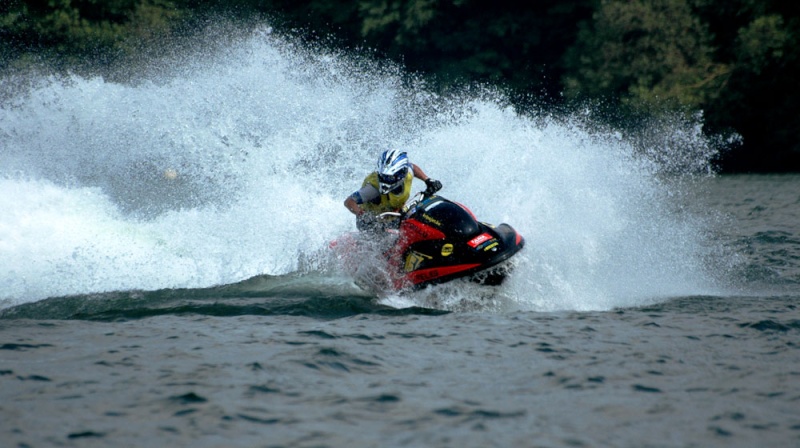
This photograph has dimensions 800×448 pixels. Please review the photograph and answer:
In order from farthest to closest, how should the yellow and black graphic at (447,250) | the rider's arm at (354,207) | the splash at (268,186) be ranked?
1. the splash at (268,186)
2. the rider's arm at (354,207)
3. the yellow and black graphic at (447,250)

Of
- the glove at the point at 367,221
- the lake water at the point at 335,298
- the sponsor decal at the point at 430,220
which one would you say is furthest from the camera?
the glove at the point at 367,221

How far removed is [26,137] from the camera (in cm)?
1717

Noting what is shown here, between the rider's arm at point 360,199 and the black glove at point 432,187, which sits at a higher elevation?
the black glove at point 432,187

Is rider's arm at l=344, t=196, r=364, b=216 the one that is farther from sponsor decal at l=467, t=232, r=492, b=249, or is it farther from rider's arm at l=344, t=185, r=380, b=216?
sponsor decal at l=467, t=232, r=492, b=249

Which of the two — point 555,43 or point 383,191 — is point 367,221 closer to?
point 383,191

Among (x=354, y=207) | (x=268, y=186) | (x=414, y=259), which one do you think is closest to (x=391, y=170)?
(x=354, y=207)

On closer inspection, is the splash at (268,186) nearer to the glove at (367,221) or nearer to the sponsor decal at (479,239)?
the sponsor decal at (479,239)

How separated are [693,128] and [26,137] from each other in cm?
2068

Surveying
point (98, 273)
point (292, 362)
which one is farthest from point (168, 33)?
point (292, 362)

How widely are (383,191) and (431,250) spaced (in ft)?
3.79

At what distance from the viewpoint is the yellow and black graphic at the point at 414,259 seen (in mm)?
8820

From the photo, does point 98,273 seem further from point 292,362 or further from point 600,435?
point 600,435

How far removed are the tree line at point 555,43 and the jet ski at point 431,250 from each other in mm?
21324

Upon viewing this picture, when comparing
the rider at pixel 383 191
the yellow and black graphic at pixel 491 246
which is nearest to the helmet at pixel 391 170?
the rider at pixel 383 191
